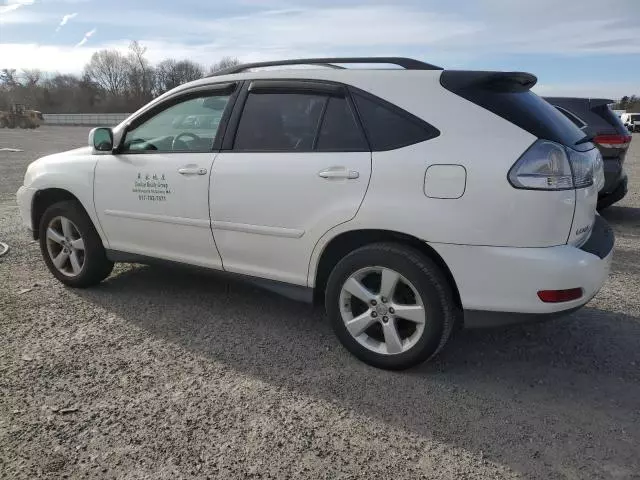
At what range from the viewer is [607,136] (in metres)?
7.13

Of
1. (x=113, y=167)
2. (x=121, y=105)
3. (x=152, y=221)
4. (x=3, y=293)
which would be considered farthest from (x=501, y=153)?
(x=121, y=105)

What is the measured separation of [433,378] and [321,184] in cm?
130

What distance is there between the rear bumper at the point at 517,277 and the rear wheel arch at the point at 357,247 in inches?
4.2

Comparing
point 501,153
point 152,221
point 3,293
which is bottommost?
point 3,293

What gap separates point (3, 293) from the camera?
14.5 feet

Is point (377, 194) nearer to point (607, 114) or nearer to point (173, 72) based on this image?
point (607, 114)

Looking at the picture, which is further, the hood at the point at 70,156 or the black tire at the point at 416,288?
the hood at the point at 70,156

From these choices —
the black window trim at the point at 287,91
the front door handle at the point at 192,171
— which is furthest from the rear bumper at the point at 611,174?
the front door handle at the point at 192,171

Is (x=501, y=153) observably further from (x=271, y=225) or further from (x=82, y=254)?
(x=82, y=254)

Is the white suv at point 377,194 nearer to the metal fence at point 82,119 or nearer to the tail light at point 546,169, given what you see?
the tail light at point 546,169

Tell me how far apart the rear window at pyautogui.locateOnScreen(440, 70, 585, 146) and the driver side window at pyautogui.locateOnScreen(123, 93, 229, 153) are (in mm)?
1612

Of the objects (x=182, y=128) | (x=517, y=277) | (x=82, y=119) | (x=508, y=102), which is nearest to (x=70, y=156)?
(x=182, y=128)

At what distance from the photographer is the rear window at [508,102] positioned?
280 centimetres

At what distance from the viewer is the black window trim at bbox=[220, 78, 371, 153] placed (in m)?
3.21
